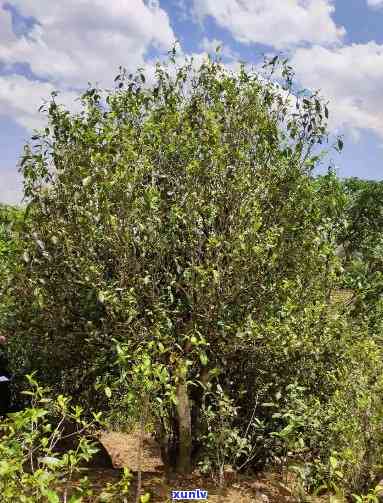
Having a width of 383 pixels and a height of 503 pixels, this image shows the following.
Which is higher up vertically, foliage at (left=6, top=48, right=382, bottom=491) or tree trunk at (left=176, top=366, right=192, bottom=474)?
foliage at (left=6, top=48, right=382, bottom=491)

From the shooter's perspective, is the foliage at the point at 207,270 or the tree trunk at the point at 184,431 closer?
the foliage at the point at 207,270

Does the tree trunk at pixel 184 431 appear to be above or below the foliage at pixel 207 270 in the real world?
below

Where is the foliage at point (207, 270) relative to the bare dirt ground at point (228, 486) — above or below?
above

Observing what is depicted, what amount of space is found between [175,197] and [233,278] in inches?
46.3

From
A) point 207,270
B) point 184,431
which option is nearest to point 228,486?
point 184,431

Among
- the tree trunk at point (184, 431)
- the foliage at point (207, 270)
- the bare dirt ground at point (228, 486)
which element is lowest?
the bare dirt ground at point (228, 486)

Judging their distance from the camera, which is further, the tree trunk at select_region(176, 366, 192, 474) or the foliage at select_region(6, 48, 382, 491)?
the tree trunk at select_region(176, 366, 192, 474)

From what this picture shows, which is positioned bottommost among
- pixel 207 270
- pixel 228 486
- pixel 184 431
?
pixel 228 486

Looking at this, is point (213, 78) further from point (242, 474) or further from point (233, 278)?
point (242, 474)

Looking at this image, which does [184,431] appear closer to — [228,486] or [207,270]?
[228,486]

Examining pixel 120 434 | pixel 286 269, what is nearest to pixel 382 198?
pixel 120 434

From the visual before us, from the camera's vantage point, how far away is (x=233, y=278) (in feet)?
19.3

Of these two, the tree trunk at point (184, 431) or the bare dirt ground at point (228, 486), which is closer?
the bare dirt ground at point (228, 486)

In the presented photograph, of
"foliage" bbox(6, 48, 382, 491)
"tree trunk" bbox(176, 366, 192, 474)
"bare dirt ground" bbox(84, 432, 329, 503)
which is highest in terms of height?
"foliage" bbox(6, 48, 382, 491)
